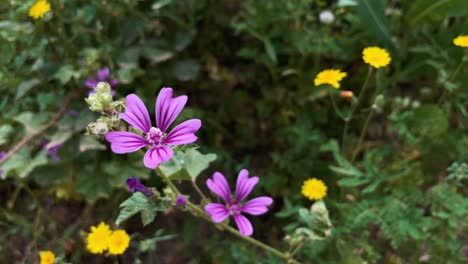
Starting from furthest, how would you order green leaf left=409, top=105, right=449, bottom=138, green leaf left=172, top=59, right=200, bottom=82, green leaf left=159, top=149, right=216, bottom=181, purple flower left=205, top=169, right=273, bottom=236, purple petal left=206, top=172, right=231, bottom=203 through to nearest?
green leaf left=172, top=59, right=200, bottom=82
green leaf left=409, top=105, right=449, bottom=138
green leaf left=159, top=149, right=216, bottom=181
purple petal left=206, top=172, right=231, bottom=203
purple flower left=205, top=169, right=273, bottom=236

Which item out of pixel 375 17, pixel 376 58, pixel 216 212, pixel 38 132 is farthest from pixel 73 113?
pixel 375 17

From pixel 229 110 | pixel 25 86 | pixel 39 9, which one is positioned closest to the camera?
pixel 39 9

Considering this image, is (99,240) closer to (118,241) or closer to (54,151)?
(118,241)

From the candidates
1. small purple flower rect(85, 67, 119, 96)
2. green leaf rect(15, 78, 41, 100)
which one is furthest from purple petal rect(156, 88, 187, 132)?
green leaf rect(15, 78, 41, 100)

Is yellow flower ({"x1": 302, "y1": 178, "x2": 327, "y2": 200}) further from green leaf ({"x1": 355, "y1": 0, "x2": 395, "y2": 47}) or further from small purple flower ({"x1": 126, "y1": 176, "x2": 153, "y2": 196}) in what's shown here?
green leaf ({"x1": 355, "y1": 0, "x2": 395, "y2": 47})

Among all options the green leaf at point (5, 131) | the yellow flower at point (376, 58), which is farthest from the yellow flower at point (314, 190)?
the green leaf at point (5, 131)

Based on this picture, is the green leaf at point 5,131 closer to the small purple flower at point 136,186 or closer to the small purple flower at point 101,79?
the small purple flower at point 101,79
